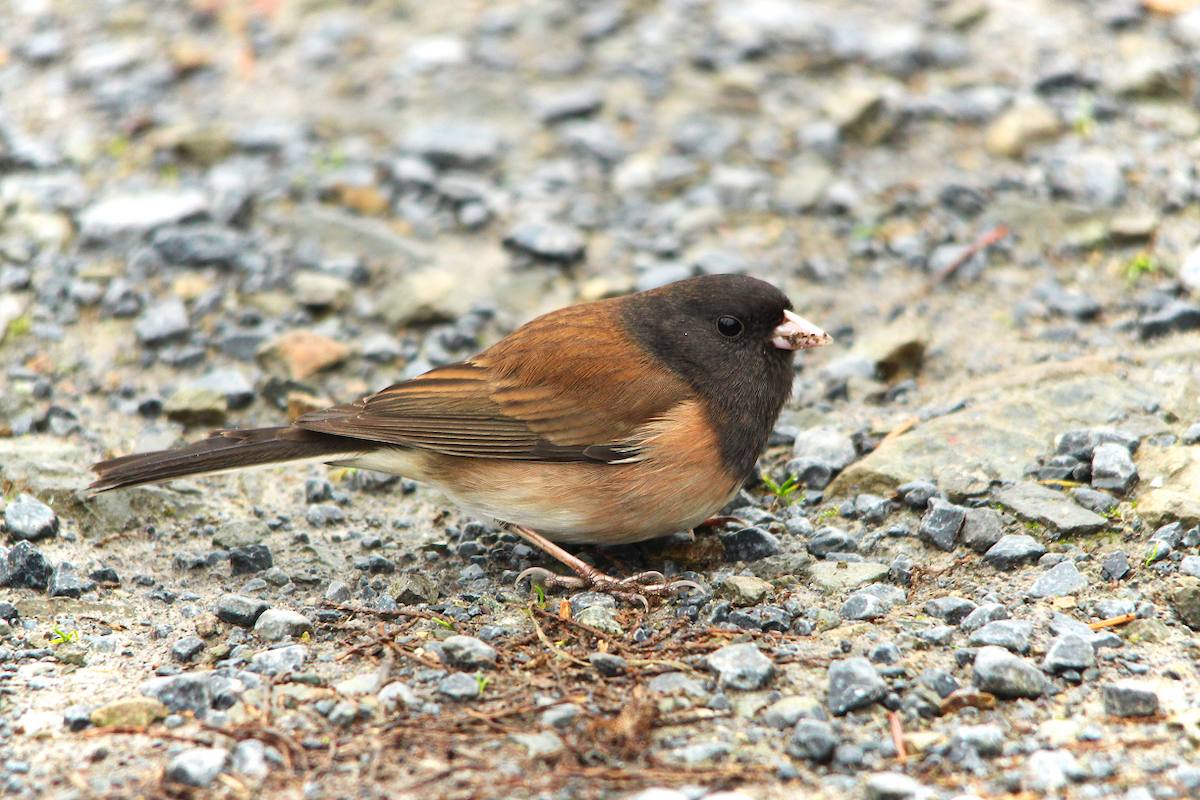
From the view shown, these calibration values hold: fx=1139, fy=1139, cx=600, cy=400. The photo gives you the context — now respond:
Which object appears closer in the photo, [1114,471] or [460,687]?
[460,687]

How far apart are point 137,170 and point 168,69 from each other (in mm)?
1121

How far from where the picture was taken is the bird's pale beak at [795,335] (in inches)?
145

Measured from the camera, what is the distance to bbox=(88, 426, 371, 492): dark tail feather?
3385 mm

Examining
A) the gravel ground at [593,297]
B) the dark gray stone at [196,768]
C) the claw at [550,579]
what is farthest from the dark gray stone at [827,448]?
the dark gray stone at [196,768]

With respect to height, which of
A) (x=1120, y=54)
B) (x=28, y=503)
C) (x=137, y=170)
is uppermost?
(x=1120, y=54)

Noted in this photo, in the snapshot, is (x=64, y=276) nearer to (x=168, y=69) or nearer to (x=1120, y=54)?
(x=168, y=69)

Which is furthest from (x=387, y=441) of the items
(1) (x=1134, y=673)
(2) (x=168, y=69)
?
(2) (x=168, y=69)

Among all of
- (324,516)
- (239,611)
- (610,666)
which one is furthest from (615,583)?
(324,516)

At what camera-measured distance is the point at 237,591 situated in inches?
135

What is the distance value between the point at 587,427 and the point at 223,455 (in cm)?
110

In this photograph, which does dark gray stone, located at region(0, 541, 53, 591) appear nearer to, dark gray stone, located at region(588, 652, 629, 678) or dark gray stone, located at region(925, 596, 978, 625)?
dark gray stone, located at region(588, 652, 629, 678)

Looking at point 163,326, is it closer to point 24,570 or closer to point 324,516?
point 324,516

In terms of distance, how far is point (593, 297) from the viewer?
16.4 feet

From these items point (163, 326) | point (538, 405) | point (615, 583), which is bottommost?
point (615, 583)
